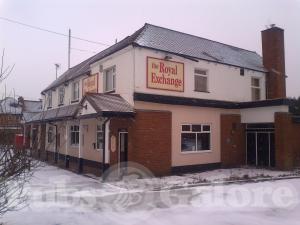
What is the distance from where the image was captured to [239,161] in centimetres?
2097

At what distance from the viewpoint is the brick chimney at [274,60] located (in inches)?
900

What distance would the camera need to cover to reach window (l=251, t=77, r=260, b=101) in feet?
74.8

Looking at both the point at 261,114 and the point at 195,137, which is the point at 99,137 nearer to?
the point at 195,137

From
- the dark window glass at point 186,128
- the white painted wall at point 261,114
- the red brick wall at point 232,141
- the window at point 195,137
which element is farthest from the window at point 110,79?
the white painted wall at point 261,114

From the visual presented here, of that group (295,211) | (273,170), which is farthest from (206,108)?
(295,211)

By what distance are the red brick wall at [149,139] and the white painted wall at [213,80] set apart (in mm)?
1310

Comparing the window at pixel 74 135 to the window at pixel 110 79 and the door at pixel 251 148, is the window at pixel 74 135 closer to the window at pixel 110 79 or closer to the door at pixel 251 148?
the window at pixel 110 79

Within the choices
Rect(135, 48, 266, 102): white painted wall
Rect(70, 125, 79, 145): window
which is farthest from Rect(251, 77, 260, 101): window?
Rect(70, 125, 79, 145): window

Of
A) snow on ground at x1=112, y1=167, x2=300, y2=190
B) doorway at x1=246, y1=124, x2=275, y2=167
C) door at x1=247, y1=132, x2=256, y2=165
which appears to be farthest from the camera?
door at x1=247, y1=132, x2=256, y2=165

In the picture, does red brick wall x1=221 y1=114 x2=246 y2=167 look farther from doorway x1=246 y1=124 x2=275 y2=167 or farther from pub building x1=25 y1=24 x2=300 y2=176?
doorway x1=246 y1=124 x2=275 y2=167

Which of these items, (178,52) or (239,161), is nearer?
(178,52)

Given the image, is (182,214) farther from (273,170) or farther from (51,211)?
(273,170)

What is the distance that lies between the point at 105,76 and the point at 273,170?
10.5 m

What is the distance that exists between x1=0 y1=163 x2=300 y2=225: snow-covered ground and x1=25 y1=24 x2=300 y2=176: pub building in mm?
2025
